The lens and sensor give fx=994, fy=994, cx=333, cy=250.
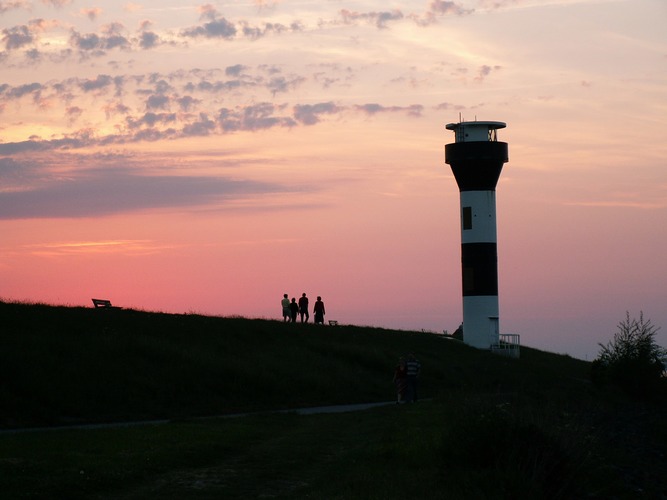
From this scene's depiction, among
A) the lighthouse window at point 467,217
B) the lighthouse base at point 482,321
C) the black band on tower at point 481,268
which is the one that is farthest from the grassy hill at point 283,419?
the lighthouse window at point 467,217

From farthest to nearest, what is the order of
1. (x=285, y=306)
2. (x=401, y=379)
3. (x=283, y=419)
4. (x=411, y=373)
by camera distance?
(x=285, y=306)
(x=401, y=379)
(x=411, y=373)
(x=283, y=419)

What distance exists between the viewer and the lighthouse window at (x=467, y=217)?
6309 cm

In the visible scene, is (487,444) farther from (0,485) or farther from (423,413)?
(423,413)

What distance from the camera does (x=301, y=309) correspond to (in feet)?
185

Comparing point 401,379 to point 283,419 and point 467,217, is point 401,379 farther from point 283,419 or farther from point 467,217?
point 467,217

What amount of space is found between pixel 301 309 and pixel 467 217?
44.3 ft

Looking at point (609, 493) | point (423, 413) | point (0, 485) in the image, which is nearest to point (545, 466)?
point (609, 493)

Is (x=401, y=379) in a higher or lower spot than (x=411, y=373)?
lower

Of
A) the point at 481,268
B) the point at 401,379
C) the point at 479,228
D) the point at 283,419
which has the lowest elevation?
the point at 283,419

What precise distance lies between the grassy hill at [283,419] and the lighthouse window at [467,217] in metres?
8.28

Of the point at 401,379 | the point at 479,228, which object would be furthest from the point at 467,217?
the point at 401,379

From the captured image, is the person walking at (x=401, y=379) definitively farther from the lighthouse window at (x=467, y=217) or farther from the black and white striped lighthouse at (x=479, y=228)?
the lighthouse window at (x=467, y=217)

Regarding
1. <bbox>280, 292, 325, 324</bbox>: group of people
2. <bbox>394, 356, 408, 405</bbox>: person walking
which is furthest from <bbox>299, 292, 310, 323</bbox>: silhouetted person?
<bbox>394, 356, 408, 405</bbox>: person walking

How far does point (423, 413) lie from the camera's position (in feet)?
96.9
